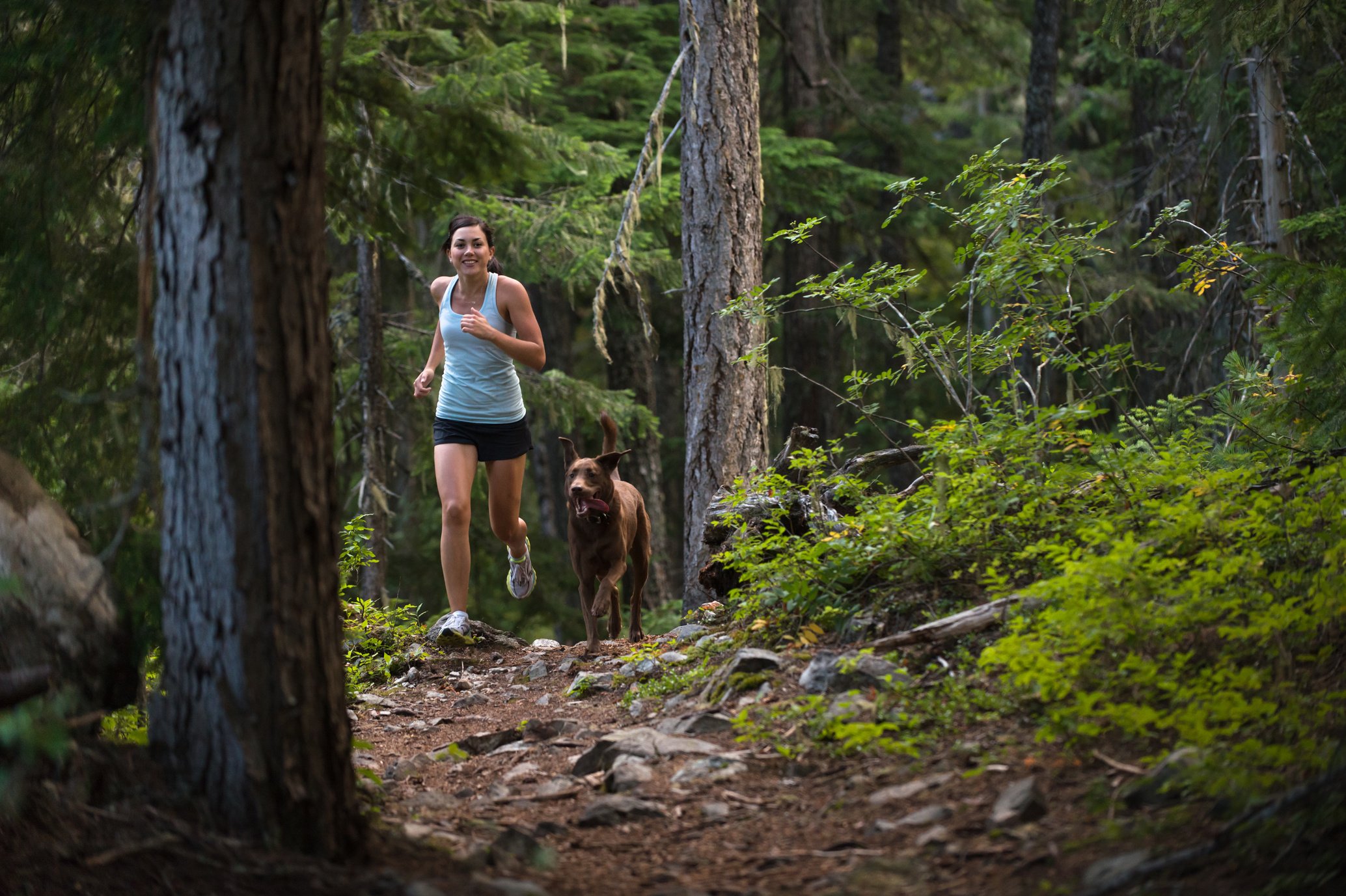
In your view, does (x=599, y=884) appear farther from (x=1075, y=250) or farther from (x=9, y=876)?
(x=1075, y=250)

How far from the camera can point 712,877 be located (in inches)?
130

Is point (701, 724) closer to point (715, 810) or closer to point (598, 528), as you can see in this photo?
point (715, 810)

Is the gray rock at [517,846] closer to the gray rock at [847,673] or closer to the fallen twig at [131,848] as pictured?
the fallen twig at [131,848]

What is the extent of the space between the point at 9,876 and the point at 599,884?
164 cm

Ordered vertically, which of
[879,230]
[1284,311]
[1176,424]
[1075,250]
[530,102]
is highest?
[530,102]

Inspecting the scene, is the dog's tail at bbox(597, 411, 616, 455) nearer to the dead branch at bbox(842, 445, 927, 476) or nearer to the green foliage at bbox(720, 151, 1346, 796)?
the green foliage at bbox(720, 151, 1346, 796)

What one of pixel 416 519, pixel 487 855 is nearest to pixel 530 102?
pixel 416 519

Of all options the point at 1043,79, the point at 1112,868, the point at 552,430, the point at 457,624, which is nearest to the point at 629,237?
the point at 457,624

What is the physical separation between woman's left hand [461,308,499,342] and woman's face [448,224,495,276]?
1.38ft

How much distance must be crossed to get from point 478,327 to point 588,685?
2.42 metres

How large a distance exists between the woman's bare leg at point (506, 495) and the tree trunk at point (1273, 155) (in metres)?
6.90

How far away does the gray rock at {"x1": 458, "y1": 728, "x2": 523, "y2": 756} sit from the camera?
207 inches

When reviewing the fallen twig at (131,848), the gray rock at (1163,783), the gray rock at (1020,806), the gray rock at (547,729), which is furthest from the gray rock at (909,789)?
the fallen twig at (131,848)

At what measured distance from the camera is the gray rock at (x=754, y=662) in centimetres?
501
